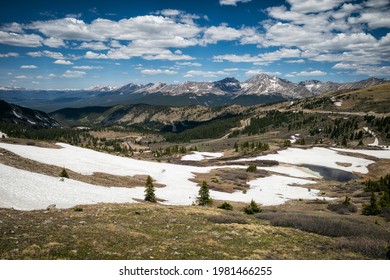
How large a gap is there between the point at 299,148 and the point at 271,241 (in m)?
122

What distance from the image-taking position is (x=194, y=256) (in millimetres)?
14789

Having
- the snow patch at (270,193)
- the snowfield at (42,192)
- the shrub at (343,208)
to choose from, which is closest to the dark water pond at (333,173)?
the snow patch at (270,193)

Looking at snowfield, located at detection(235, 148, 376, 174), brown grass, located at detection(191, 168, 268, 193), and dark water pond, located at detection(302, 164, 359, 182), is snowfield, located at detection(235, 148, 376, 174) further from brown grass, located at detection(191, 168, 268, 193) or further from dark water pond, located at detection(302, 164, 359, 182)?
brown grass, located at detection(191, 168, 268, 193)

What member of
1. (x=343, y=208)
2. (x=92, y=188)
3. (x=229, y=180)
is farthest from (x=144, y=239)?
(x=229, y=180)

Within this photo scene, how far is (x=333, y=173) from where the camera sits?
9612 cm

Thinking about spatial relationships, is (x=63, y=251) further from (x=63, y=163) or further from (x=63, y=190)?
(x=63, y=163)

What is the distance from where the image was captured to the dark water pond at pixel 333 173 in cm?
9086

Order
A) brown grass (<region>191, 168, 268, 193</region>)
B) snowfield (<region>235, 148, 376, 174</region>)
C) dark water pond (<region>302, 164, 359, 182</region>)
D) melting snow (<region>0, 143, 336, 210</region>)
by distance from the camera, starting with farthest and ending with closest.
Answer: snowfield (<region>235, 148, 376, 174</region>), dark water pond (<region>302, 164, 359, 182</region>), brown grass (<region>191, 168, 268, 193</region>), melting snow (<region>0, 143, 336, 210</region>)

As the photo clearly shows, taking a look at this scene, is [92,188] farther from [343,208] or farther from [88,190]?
[343,208]

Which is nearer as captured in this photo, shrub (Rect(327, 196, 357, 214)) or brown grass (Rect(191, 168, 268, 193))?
shrub (Rect(327, 196, 357, 214))

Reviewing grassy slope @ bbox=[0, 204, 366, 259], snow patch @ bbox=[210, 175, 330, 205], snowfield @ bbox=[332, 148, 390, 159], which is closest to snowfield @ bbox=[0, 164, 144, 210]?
grassy slope @ bbox=[0, 204, 366, 259]

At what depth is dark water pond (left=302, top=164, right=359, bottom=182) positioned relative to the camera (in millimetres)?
90863

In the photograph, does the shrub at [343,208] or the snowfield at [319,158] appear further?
the snowfield at [319,158]

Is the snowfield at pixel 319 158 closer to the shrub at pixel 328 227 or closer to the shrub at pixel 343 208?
the shrub at pixel 343 208
